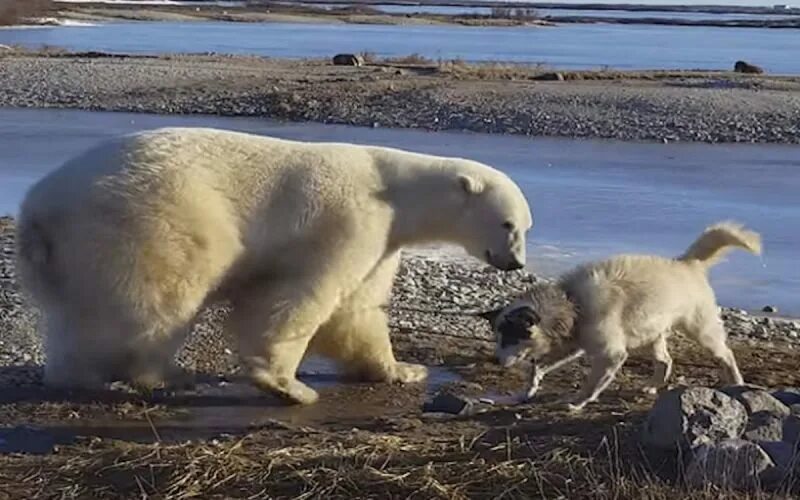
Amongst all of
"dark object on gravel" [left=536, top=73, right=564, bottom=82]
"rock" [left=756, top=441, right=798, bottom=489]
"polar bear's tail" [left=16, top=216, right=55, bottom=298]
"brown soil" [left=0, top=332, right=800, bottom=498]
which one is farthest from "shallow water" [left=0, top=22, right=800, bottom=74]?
"rock" [left=756, top=441, right=798, bottom=489]

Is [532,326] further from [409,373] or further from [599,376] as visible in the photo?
[409,373]

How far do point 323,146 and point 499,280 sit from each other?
3.59m

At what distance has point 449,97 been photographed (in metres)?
29.9

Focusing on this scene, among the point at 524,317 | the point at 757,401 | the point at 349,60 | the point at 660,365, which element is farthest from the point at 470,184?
the point at 349,60

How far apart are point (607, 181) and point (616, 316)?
456 inches

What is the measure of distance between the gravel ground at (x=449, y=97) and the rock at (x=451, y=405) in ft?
61.1

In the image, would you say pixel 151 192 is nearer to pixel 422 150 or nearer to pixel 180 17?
pixel 422 150

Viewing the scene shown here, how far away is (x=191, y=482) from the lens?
5578 millimetres

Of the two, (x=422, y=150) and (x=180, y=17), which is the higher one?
(x=422, y=150)

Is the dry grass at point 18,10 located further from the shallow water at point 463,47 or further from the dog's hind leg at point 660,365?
the dog's hind leg at point 660,365

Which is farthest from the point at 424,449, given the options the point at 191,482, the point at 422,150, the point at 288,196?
the point at 422,150

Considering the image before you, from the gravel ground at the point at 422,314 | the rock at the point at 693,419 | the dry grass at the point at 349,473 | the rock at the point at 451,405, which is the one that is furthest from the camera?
the gravel ground at the point at 422,314

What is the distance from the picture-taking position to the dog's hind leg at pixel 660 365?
773 cm

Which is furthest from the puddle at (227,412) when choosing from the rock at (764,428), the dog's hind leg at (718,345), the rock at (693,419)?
the rock at (764,428)
